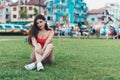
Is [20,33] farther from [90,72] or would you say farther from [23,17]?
[23,17]

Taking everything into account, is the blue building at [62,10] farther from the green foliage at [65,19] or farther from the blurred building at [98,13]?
the blurred building at [98,13]

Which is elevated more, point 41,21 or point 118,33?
point 41,21

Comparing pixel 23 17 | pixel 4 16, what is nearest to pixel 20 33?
pixel 23 17

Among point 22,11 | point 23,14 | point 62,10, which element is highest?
point 62,10

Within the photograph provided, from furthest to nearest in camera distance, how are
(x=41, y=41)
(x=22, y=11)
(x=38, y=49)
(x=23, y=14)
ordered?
1. (x=22, y=11)
2. (x=23, y=14)
3. (x=41, y=41)
4. (x=38, y=49)

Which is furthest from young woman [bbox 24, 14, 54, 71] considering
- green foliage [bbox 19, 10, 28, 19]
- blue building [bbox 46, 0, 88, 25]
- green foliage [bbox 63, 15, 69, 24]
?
green foliage [bbox 19, 10, 28, 19]

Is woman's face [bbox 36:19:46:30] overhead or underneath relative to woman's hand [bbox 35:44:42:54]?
overhead

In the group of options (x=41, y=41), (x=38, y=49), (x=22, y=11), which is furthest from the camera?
(x=22, y=11)

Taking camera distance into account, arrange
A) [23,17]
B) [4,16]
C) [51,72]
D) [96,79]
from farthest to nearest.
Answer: [4,16] < [23,17] < [51,72] < [96,79]

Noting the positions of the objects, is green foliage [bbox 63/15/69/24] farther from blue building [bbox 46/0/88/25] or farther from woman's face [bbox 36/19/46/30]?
woman's face [bbox 36/19/46/30]

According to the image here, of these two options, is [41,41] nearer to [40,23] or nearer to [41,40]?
[41,40]

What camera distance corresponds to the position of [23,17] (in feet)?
297

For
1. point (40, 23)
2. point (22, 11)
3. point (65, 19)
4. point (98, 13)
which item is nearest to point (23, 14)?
point (22, 11)

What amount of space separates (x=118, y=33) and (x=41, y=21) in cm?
2618
